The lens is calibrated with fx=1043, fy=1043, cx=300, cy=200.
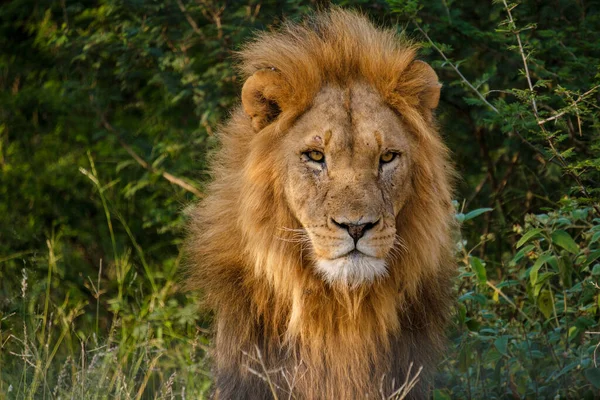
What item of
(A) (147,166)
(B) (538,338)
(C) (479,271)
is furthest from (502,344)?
(A) (147,166)

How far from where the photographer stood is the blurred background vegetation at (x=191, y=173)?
4371 mm

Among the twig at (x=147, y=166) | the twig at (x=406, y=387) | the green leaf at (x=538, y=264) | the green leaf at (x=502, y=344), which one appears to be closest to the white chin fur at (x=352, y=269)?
the twig at (x=406, y=387)

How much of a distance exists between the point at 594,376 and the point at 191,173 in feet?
10.8

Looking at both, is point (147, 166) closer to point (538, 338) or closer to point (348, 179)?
point (538, 338)

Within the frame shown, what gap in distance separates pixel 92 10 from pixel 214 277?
10.3 feet

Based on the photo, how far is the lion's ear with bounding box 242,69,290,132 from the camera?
3.51 m

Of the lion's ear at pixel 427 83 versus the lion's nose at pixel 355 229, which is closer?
the lion's nose at pixel 355 229

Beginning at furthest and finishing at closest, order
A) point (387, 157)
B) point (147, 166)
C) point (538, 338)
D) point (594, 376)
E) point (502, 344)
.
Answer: point (147, 166) → point (538, 338) → point (502, 344) → point (594, 376) → point (387, 157)

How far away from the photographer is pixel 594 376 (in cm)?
387

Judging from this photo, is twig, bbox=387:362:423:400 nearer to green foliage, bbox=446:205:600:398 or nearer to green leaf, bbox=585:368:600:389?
green foliage, bbox=446:205:600:398

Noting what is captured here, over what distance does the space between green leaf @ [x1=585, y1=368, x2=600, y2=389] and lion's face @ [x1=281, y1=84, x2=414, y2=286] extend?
0.99 metres

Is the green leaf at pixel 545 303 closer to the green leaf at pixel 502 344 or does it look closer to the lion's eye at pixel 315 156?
the green leaf at pixel 502 344

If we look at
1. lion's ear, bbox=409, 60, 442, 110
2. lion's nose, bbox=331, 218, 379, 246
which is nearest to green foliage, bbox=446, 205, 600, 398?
lion's ear, bbox=409, 60, 442, 110

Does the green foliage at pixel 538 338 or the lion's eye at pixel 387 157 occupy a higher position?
the lion's eye at pixel 387 157
